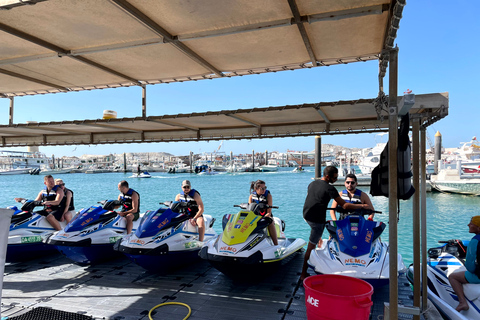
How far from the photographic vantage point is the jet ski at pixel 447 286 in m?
3.81

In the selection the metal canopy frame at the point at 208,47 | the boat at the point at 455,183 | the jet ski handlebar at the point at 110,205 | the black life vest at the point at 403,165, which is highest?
the metal canopy frame at the point at 208,47

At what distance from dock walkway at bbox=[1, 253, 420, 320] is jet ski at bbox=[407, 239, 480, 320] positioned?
0.50m

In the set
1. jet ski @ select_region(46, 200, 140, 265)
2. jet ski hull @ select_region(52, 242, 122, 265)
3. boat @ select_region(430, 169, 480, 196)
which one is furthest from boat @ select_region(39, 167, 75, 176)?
jet ski hull @ select_region(52, 242, 122, 265)

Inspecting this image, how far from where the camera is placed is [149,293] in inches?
205

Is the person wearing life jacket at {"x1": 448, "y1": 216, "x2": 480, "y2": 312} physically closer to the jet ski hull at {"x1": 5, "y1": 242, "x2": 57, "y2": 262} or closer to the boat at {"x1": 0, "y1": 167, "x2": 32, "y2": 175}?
the jet ski hull at {"x1": 5, "y1": 242, "x2": 57, "y2": 262}

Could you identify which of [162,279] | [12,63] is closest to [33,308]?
[162,279]

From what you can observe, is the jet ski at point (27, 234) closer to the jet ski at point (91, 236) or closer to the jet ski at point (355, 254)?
the jet ski at point (91, 236)

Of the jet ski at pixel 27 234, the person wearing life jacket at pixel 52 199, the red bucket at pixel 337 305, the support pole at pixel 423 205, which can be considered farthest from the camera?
the person wearing life jacket at pixel 52 199

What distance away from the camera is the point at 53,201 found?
7461 millimetres

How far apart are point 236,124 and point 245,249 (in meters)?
2.53

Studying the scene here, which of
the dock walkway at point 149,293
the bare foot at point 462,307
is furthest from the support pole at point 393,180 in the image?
the dock walkway at point 149,293

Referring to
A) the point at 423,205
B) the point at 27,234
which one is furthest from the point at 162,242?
the point at 423,205

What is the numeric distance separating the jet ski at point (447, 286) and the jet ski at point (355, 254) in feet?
1.71

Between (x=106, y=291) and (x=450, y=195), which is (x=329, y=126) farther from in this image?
(x=450, y=195)
